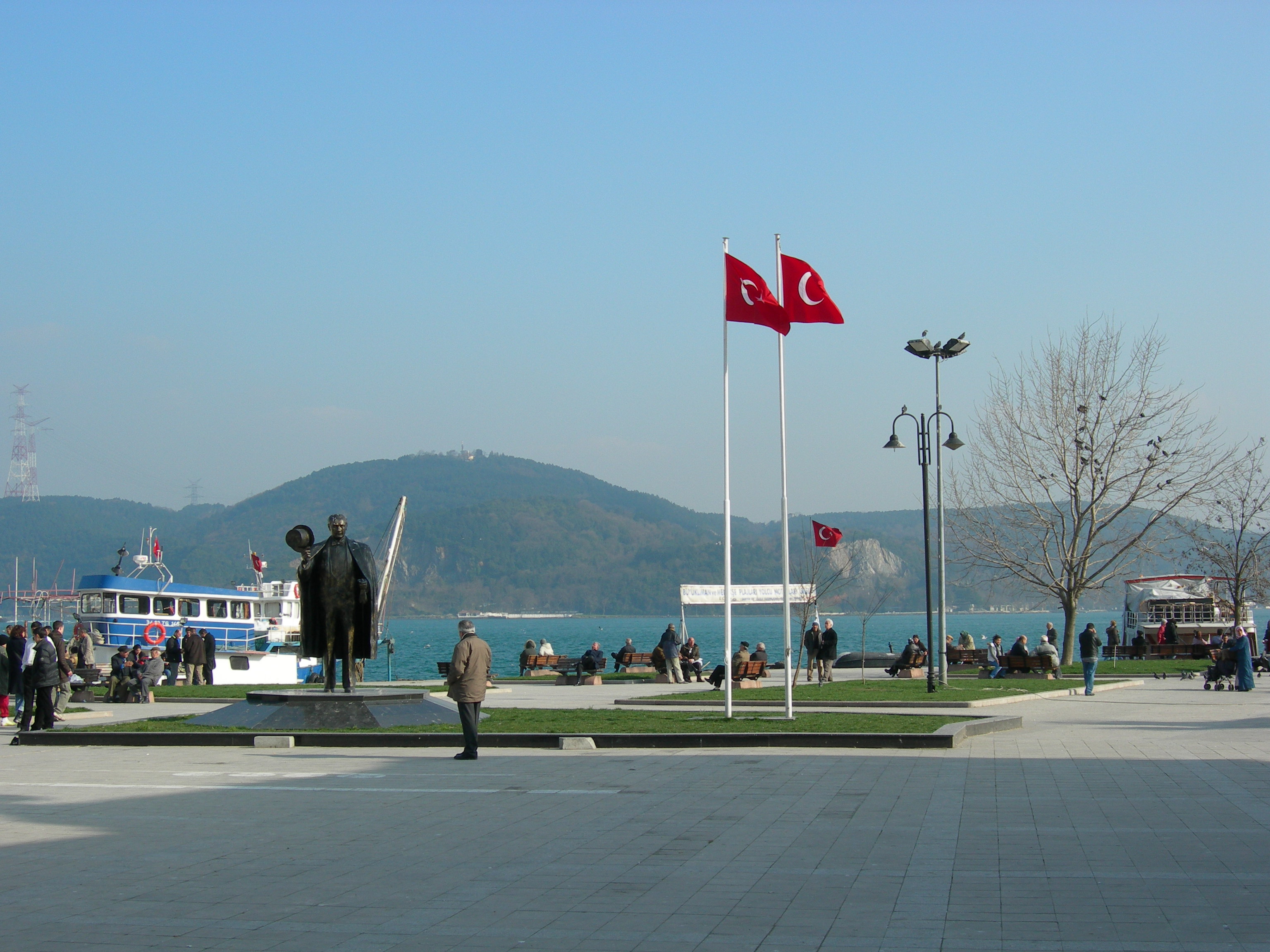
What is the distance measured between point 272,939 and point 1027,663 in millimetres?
29040

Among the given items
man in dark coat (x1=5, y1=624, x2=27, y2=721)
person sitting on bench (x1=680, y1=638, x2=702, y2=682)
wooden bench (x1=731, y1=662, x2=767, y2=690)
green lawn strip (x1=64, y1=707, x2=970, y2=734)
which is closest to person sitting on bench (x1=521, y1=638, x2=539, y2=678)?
person sitting on bench (x1=680, y1=638, x2=702, y2=682)

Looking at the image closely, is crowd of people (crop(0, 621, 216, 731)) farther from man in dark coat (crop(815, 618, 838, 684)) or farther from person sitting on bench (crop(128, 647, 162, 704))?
man in dark coat (crop(815, 618, 838, 684))

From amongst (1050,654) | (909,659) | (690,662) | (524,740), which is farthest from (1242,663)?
(524,740)

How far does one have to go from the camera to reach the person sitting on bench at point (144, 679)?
25.5 meters

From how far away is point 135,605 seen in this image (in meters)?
46.4

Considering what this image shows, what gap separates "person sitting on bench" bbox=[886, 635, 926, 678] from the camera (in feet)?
111

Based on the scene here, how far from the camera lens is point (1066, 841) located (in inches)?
347

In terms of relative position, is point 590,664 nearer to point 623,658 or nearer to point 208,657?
point 623,658

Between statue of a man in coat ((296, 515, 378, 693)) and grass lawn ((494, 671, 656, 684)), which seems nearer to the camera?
statue of a man in coat ((296, 515, 378, 693))

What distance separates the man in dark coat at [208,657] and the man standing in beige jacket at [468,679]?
2130cm

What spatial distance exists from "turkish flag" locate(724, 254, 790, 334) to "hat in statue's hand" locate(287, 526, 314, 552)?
6812 mm

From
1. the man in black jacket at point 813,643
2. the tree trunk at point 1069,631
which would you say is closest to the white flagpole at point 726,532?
the man in black jacket at point 813,643

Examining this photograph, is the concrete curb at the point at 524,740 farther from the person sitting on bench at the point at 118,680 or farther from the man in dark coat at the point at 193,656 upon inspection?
the man in dark coat at the point at 193,656

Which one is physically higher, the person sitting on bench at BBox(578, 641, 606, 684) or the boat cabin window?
the boat cabin window
